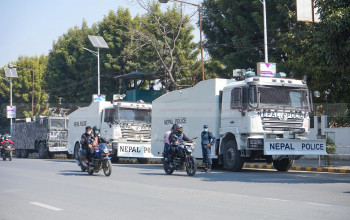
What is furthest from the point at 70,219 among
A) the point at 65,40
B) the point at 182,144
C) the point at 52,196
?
the point at 65,40

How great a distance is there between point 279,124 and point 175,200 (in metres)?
8.66

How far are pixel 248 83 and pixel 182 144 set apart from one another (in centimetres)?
319

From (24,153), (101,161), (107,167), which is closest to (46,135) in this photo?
(24,153)

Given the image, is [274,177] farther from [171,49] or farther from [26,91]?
[26,91]

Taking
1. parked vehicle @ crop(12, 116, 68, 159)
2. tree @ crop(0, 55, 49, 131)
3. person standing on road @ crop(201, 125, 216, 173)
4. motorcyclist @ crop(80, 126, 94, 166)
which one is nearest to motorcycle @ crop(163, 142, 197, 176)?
person standing on road @ crop(201, 125, 216, 173)

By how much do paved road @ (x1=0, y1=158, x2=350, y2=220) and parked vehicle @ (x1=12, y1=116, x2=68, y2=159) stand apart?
21.7 m

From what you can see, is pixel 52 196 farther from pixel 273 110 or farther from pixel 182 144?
pixel 273 110

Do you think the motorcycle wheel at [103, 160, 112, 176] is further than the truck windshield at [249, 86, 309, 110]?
No

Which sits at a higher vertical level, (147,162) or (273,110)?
(273,110)

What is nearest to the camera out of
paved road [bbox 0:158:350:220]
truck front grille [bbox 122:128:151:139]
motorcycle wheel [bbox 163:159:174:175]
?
paved road [bbox 0:158:350:220]

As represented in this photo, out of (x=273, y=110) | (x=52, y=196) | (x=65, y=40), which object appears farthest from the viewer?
(x=65, y=40)

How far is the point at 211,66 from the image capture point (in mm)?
34969

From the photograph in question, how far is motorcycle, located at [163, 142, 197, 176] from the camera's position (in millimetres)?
16438

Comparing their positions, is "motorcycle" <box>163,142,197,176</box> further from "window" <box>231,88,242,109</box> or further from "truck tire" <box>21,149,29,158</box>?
"truck tire" <box>21,149,29,158</box>
